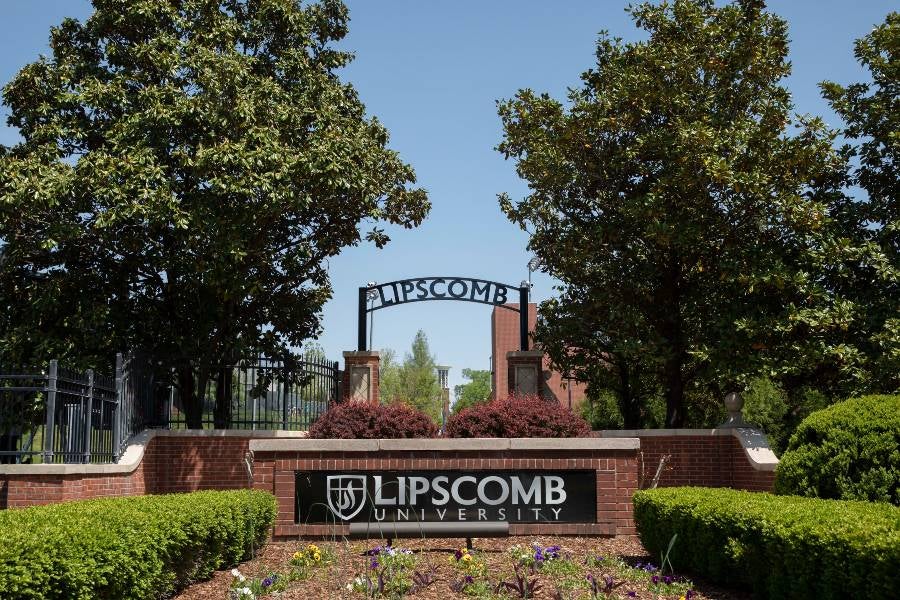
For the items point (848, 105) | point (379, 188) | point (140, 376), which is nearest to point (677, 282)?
point (848, 105)

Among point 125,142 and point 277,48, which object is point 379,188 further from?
point 125,142

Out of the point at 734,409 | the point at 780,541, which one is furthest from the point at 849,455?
the point at 734,409

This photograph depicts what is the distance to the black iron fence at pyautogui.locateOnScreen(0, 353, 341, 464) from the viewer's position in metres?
12.5

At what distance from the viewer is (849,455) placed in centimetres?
905

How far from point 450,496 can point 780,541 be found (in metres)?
5.55

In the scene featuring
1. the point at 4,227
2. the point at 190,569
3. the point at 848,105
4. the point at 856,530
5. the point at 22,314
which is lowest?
the point at 190,569

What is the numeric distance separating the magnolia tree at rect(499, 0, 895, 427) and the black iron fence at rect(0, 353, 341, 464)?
5.16 metres

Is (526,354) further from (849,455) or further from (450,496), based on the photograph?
(849,455)

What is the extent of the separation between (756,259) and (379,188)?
7.08m

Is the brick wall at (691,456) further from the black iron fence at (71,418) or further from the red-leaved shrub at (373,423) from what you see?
the black iron fence at (71,418)

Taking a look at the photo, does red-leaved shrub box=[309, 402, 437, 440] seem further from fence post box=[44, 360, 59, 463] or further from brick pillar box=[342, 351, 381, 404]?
brick pillar box=[342, 351, 381, 404]

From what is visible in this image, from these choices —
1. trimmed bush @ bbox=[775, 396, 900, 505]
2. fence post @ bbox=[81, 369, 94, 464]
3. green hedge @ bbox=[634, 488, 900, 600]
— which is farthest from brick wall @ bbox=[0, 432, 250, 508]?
trimmed bush @ bbox=[775, 396, 900, 505]

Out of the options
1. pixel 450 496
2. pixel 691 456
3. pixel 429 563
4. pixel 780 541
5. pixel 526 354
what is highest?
pixel 526 354

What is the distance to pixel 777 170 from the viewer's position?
16.3m
